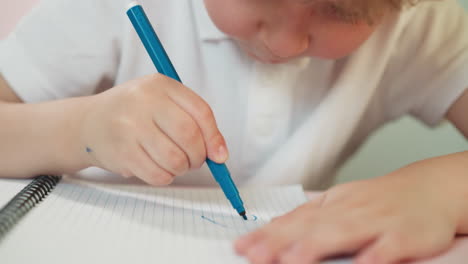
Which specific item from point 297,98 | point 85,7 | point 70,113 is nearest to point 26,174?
point 70,113

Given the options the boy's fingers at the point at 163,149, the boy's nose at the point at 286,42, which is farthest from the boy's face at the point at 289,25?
the boy's fingers at the point at 163,149

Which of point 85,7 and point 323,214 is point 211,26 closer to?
point 85,7

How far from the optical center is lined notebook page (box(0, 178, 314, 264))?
0.22 m

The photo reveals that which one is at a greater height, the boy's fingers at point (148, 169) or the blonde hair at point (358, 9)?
the blonde hair at point (358, 9)

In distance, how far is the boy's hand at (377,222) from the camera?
0.23 metres

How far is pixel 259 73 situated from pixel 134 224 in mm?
230

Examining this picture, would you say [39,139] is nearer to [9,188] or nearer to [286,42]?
[9,188]

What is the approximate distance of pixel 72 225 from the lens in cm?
25

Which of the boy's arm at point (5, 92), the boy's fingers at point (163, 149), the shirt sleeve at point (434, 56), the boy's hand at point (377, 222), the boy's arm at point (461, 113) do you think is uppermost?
the boy's arm at point (5, 92)

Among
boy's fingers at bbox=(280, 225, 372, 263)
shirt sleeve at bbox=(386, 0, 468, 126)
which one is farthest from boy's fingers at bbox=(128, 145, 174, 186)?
shirt sleeve at bbox=(386, 0, 468, 126)

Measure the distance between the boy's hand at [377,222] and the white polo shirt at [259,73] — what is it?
18 cm

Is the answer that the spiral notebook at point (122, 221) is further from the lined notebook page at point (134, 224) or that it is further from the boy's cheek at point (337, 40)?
the boy's cheek at point (337, 40)

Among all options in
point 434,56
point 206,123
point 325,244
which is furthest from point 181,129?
point 434,56

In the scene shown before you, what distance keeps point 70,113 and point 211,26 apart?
0.17 metres
